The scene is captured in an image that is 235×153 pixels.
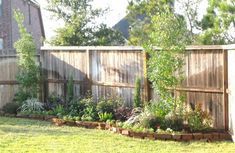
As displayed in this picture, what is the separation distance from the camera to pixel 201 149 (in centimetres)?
919

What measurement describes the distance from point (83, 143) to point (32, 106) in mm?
5008

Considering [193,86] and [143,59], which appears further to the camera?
[143,59]

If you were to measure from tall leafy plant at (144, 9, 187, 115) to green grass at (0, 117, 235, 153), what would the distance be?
144cm

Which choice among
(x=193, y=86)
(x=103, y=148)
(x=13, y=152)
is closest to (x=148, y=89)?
(x=193, y=86)

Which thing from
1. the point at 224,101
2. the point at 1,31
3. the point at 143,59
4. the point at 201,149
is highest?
the point at 1,31

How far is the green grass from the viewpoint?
9133 millimetres

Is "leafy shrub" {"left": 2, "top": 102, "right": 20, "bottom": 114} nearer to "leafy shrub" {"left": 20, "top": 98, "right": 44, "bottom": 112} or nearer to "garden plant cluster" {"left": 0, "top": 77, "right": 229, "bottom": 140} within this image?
"garden plant cluster" {"left": 0, "top": 77, "right": 229, "bottom": 140}

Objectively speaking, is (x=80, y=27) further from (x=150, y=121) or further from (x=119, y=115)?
(x=150, y=121)

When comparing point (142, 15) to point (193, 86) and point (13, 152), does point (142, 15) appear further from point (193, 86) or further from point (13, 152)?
point (13, 152)

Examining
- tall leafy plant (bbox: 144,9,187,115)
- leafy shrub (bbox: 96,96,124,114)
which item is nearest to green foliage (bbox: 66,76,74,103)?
leafy shrub (bbox: 96,96,124,114)

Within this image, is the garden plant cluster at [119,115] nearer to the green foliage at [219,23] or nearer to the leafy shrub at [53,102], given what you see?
the leafy shrub at [53,102]

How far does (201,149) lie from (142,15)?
55.1ft

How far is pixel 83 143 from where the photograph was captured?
9852 mm

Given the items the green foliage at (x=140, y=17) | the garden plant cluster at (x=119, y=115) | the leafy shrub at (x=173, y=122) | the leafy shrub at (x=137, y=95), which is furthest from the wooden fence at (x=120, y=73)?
the green foliage at (x=140, y=17)
